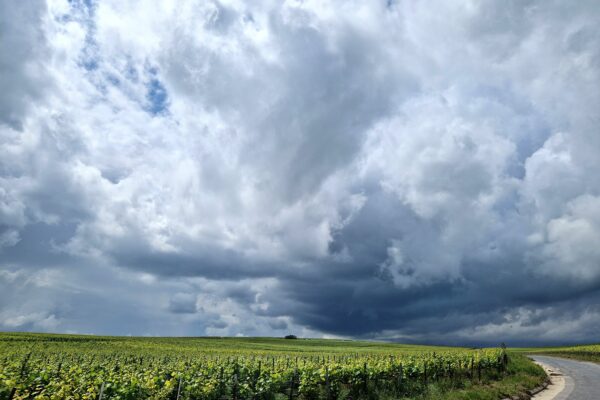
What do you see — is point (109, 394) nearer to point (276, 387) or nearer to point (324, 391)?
point (276, 387)

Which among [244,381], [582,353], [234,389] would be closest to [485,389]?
[244,381]

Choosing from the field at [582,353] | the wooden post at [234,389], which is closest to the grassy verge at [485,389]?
the wooden post at [234,389]

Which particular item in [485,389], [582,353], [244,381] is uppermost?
[582,353]

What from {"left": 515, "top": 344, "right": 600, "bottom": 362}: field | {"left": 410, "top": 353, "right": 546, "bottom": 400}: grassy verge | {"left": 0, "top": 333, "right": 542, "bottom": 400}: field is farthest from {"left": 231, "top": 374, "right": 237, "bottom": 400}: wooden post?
{"left": 515, "top": 344, "right": 600, "bottom": 362}: field

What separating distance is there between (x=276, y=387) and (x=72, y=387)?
8.69m

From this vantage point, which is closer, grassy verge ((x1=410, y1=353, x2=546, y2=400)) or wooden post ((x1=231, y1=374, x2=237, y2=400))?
wooden post ((x1=231, y1=374, x2=237, y2=400))

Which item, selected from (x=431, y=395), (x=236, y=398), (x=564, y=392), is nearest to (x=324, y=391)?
(x=236, y=398)

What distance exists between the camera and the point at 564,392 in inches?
1113

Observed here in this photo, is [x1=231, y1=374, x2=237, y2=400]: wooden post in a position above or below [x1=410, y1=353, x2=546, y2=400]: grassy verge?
above

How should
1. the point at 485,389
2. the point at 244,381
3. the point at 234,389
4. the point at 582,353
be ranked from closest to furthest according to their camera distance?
1. the point at 234,389
2. the point at 244,381
3. the point at 485,389
4. the point at 582,353

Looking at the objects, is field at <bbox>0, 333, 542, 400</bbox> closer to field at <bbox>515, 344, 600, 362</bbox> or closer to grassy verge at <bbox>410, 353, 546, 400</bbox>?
grassy verge at <bbox>410, 353, 546, 400</bbox>

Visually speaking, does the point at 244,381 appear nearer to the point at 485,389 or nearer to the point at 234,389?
the point at 234,389

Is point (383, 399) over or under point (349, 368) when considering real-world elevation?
under

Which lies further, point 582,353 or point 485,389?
point 582,353
